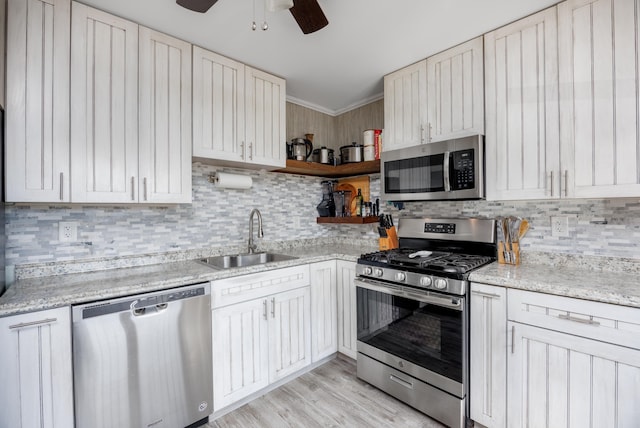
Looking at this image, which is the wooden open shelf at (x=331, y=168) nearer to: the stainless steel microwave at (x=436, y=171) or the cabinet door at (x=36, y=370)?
the stainless steel microwave at (x=436, y=171)

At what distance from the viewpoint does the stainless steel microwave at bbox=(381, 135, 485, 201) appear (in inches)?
74.8

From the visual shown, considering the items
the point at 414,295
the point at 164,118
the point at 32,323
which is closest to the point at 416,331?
the point at 414,295

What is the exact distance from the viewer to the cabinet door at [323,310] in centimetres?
233

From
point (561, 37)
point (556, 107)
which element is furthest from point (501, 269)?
point (561, 37)

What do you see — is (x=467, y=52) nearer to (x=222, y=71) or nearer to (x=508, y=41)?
(x=508, y=41)

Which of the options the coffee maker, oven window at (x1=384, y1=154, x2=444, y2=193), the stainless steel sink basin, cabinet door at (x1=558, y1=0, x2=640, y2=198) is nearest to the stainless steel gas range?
oven window at (x1=384, y1=154, x2=444, y2=193)

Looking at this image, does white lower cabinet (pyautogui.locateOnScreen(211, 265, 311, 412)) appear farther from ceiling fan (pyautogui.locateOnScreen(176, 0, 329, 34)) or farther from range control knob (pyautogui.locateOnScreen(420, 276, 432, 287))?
ceiling fan (pyautogui.locateOnScreen(176, 0, 329, 34))

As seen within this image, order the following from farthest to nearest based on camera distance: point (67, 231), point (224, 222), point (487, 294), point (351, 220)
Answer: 1. point (351, 220)
2. point (224, 222)
3. point (67, 231)
4. point (487, 294)

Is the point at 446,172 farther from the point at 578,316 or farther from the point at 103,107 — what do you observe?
the point at 103,107

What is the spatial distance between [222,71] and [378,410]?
8.44 feet

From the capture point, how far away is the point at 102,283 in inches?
60.2

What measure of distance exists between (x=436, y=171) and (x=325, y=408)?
1.78 meters

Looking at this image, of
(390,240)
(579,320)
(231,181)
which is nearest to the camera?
(579,320)

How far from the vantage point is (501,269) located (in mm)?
1767
